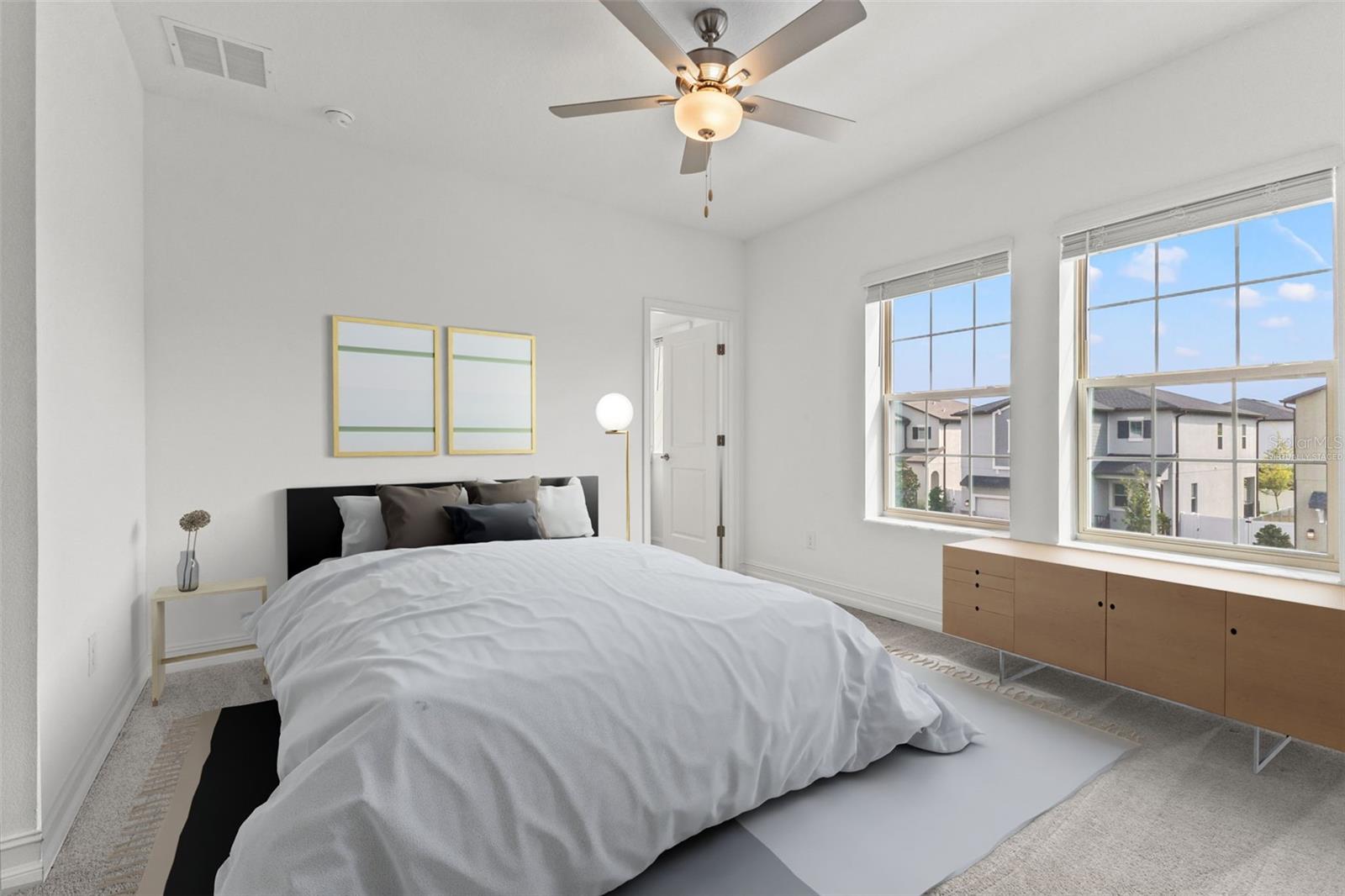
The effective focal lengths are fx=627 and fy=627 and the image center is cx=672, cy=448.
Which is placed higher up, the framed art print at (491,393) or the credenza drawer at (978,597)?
the framed art print at (491,393)

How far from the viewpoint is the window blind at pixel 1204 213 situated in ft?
8.08

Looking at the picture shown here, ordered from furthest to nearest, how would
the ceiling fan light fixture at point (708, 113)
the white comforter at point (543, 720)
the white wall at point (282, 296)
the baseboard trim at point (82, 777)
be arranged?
the white wall at point (282, 296) → the ceiling fan light fixture at point (708, 113) → the baseboard trim at point (82, 777) → the white comforter at point (543, 720)

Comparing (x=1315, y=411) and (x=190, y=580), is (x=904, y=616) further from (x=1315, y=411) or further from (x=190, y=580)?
(x=190, y=580)

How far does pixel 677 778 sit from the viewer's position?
1.61 m

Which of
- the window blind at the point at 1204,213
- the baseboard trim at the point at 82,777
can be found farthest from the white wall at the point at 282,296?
the window blind at the point at 1204,213

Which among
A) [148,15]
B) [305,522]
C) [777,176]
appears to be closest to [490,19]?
[148,15]

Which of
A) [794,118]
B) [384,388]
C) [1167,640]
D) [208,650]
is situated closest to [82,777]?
[208,650]

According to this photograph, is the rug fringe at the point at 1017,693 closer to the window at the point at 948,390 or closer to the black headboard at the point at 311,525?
the window at the point at 948,390

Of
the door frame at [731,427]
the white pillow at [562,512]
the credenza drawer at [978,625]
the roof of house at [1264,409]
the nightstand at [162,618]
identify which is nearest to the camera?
the roof of house at [1264,409]

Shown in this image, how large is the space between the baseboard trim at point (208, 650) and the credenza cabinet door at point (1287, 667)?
4196mm

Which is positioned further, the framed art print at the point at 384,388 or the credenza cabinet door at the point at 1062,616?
the framed art print at the point at 384,388

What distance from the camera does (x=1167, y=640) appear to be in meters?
2.39

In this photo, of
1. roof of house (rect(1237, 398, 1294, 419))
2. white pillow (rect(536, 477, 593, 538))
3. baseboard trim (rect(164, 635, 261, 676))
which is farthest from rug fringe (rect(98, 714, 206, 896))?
roof of house (rect(1237, 398, 1294, 419))

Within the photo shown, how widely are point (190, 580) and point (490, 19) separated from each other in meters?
2.82
